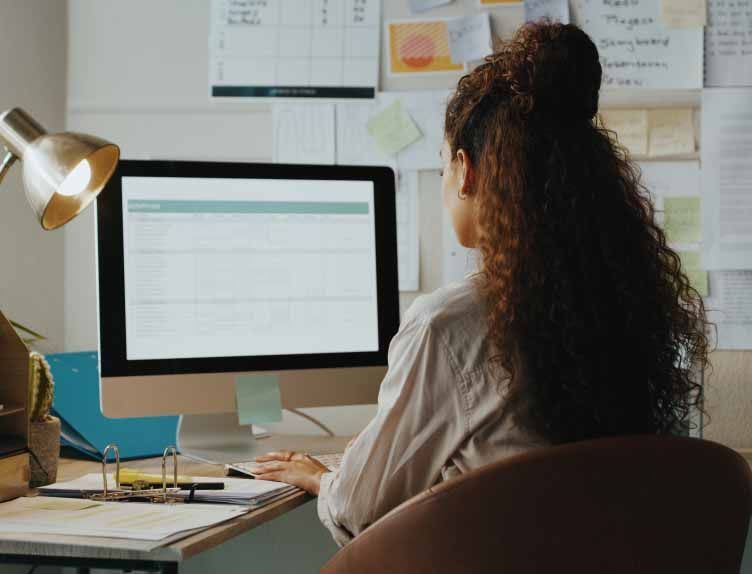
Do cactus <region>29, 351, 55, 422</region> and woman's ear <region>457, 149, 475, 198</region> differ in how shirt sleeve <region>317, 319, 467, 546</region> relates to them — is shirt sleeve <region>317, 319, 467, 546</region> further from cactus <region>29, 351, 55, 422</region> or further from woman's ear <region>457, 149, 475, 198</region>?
cactus <region>29, 351, 55, 422</region>

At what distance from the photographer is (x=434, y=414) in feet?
3.55

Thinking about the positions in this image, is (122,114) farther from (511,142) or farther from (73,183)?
(511,142)

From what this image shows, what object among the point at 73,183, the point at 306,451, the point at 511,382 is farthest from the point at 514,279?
the point at 306,451

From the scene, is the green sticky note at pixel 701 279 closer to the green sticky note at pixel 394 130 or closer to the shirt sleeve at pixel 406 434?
the green sticky note at pixel 394 130

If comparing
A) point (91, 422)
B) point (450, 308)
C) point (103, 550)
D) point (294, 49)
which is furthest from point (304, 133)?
point (103, 550)

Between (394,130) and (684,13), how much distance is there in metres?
0.61

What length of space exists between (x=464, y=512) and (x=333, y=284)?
84cm

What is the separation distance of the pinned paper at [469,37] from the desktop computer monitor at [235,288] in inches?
16.9

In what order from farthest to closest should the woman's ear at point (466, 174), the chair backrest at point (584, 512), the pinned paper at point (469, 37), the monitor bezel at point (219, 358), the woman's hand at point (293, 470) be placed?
the pinned paper at point (469, 37) < the monitor bezel at point (219, 358) < the woman's hand at point (293, 470) < the woman's ear at point (466, 174) < the chair backrest at point (584, 512)

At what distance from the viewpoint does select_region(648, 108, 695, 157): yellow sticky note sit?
6.38 ft

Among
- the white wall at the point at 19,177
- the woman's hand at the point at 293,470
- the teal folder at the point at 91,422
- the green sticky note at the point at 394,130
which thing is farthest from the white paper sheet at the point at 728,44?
the white wall at the point at 19,177

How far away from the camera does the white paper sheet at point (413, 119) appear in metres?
2.05

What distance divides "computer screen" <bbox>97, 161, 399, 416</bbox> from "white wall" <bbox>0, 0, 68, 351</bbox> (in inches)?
19.1

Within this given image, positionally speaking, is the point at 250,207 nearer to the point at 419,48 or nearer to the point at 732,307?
the point at 419,48
